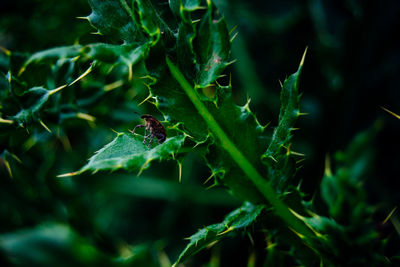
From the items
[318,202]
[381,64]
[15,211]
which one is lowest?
[318,202]

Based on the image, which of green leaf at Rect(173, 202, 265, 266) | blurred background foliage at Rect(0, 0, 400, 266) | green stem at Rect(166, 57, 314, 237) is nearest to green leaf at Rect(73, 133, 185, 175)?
green stem at Rect(166, 57, 314, 237)

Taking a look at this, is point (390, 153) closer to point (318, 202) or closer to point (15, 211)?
point (318, 202)

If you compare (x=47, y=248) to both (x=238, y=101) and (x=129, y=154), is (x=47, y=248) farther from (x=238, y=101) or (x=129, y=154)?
(x=238, y=101)

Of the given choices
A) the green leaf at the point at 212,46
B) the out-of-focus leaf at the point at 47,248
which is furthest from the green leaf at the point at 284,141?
the out-of-focus leaf at the point at 47,248

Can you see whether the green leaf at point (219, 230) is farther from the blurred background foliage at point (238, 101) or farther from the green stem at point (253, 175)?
the blurred background foliage at point (238, 101)

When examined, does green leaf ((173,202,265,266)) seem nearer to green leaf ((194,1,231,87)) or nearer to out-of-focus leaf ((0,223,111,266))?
out-of-focus leaf ((0,223,111,266))

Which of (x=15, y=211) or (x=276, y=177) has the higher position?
(x=276, y=177)

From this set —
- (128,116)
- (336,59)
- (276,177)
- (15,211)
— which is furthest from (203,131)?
(336,59)

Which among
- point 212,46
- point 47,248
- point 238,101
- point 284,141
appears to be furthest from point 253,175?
point 238,101
